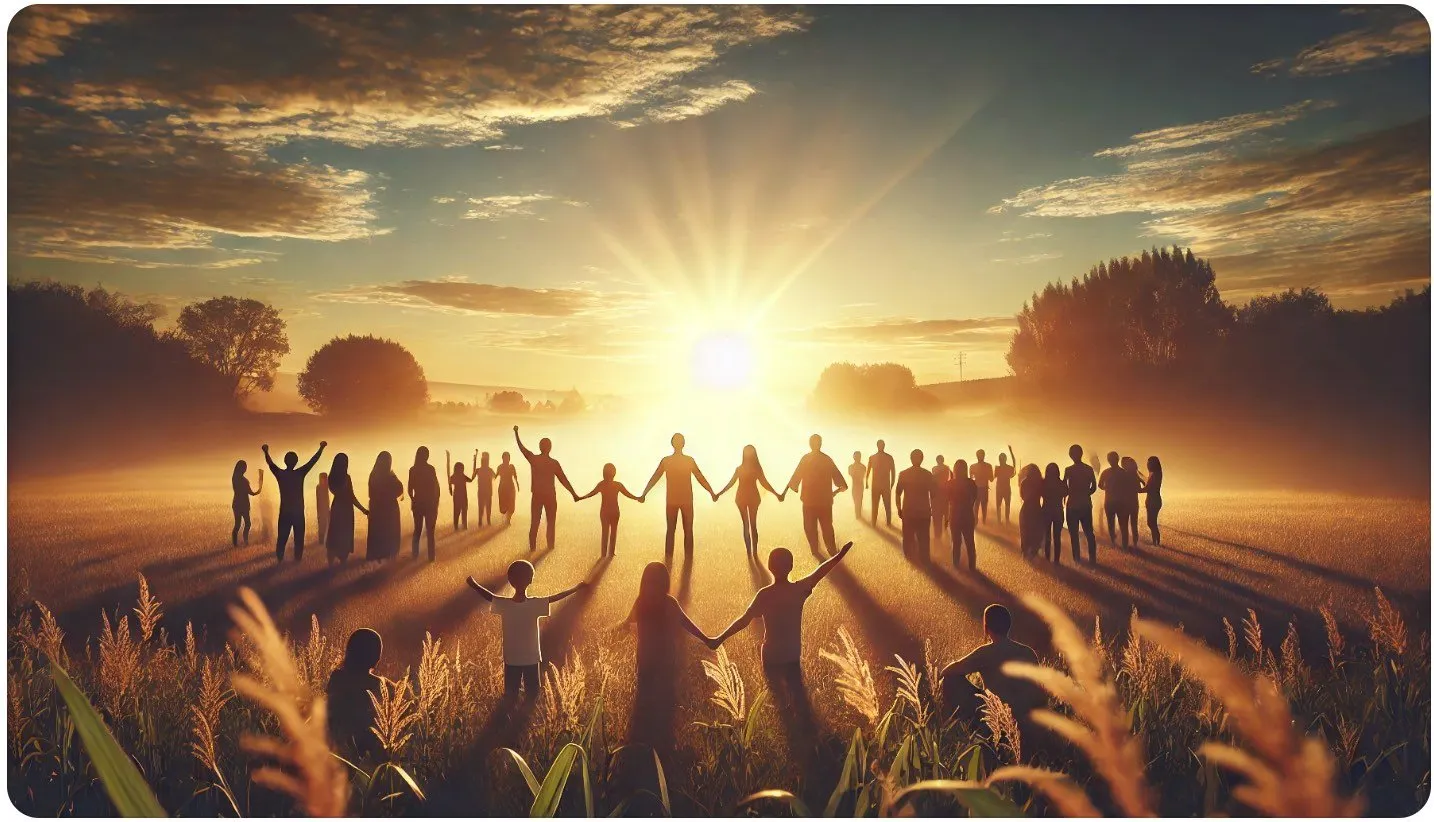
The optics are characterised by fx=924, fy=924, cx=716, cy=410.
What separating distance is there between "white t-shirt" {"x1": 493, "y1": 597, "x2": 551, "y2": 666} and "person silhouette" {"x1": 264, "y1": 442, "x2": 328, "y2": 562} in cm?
678

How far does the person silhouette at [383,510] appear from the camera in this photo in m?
14.8

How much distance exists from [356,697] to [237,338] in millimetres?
15145

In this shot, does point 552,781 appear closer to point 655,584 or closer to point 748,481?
point 655,584

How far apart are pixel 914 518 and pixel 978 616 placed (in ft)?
12.1

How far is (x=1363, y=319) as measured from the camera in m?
13.7

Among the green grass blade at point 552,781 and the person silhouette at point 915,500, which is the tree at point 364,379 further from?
the green grass blade at point 552,781

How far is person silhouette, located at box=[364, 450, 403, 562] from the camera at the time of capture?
14.8m

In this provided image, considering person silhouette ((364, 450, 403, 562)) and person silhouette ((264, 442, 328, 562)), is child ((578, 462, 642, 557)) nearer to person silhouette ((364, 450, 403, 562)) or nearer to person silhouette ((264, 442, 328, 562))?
person silhouette ((364, 450, 403, 562))

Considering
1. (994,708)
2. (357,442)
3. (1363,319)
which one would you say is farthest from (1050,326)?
(994,708)

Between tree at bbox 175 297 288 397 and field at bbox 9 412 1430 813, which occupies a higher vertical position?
tree at bbox 175 297 288 397

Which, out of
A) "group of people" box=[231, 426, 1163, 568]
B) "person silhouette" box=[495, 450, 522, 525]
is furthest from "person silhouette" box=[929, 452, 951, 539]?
"person silhouette" box=[495, 450, 522, 525]

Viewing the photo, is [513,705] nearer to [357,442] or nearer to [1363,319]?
[1363,319]

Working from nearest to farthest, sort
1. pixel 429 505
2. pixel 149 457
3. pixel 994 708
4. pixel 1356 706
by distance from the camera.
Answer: pixel 994 708 → pixel 1356 706 → pixel 429 505 → pixel 149 457

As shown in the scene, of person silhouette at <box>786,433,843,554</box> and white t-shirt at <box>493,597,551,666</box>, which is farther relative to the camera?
person silhouette at <box>786,433,843,554</box>
